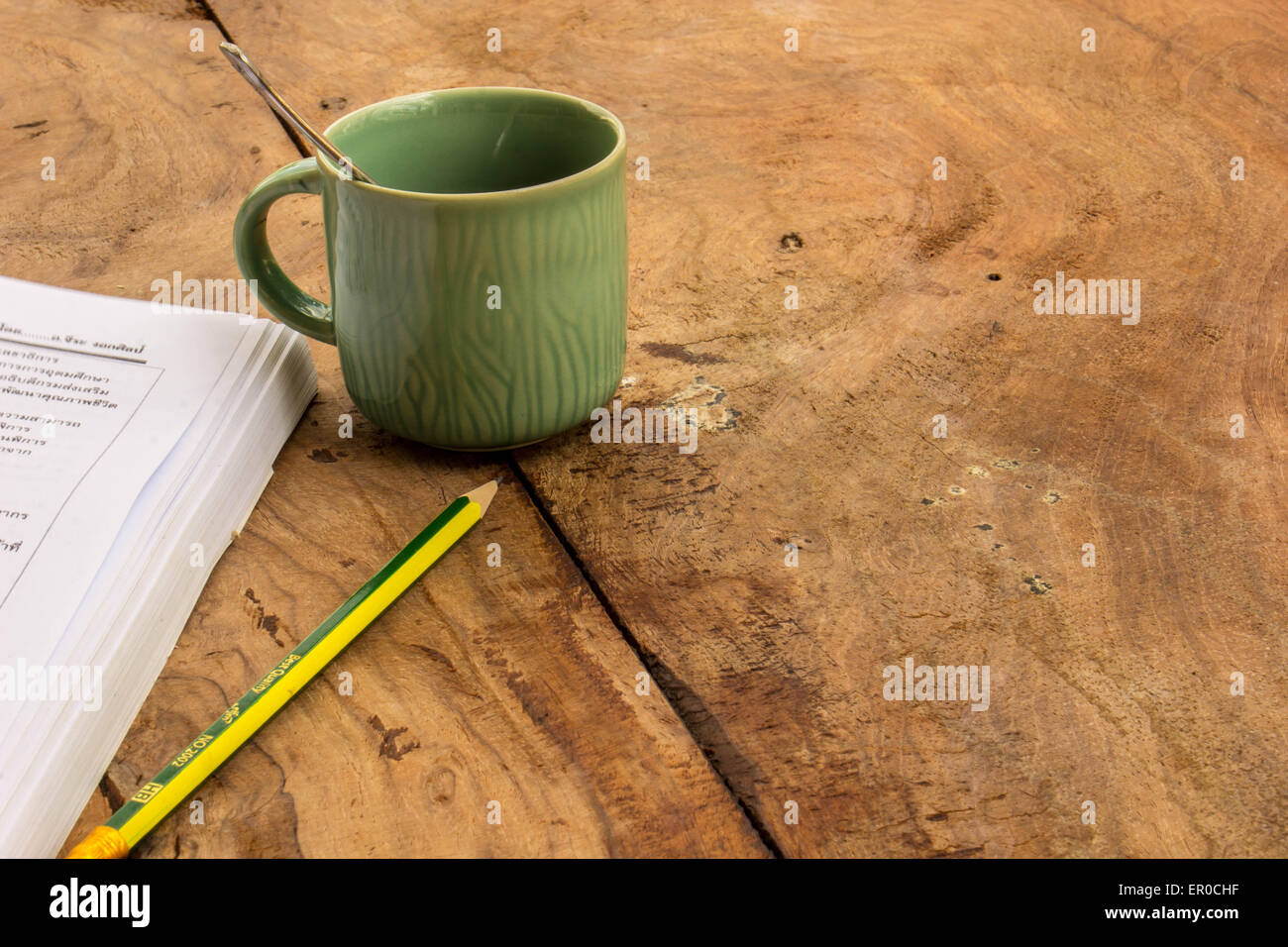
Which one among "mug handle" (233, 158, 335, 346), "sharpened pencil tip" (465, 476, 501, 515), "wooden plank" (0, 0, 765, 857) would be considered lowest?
"wooden plank" (0, 0, 765, 857)

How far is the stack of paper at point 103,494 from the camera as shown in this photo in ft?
1.52

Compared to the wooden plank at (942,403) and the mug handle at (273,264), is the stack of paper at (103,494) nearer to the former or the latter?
the mug handle at (273,264)

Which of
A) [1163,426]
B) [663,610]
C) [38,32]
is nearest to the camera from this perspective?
[663,610]

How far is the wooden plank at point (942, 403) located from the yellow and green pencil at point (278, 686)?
0.06 metres

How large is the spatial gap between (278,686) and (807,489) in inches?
11.2

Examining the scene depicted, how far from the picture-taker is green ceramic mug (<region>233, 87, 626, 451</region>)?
562 mm

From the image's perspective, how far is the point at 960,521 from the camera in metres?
0.60

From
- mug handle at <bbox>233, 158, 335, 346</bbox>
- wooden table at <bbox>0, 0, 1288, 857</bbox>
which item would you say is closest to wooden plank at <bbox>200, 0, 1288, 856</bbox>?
wooden table at <bbox>0, 0, 1288, 857</bbox>

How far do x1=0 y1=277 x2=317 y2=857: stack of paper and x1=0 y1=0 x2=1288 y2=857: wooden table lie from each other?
2 cm

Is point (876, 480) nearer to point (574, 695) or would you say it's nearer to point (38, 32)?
point (574, 695)

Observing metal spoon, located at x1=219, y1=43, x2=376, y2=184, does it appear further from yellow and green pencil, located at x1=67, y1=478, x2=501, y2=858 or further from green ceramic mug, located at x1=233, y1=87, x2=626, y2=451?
yellow and green pencil, located at x1=67, y1=478, x2=501, y2=858
